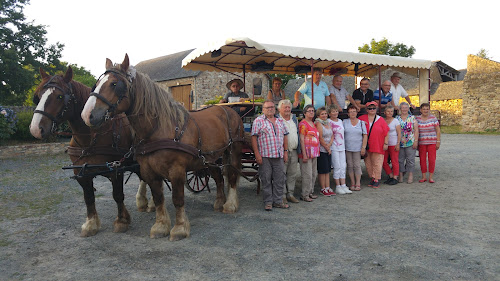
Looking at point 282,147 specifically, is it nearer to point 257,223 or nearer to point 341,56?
point 257,223

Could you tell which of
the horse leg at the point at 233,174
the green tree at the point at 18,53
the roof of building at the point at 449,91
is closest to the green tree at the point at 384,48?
the roof of building at the point at 449,91

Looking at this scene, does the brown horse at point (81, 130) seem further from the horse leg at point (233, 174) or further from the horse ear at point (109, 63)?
the horse leg at point (233, 174)

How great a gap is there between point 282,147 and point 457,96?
28050 mm

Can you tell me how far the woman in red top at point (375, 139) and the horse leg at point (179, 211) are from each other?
14.1ft

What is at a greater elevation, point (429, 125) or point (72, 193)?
point (429, 125)

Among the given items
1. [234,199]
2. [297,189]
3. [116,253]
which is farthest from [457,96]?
[116,253]

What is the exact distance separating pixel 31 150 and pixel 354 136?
41.4ft

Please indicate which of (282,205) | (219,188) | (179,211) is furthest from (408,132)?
(179,211)

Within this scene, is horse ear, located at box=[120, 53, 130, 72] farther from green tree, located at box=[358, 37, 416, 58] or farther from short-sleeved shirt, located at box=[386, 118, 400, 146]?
green tree, located at box=[358, 37, 416, 58]

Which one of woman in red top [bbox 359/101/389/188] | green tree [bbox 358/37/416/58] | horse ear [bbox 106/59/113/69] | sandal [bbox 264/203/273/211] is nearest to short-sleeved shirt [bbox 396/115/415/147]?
woman in red top [bbox 359/101/389/188]

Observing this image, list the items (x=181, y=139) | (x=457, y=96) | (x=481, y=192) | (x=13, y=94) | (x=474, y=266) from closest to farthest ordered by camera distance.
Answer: (x=474, y=266) → (x=181, y=139) → (x=481, y=192) → (x=13, y=94) → (x=457, y=96)

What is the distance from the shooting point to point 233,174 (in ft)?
17.9

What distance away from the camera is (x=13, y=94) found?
22625 mm

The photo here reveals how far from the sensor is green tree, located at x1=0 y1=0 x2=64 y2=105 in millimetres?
20661
